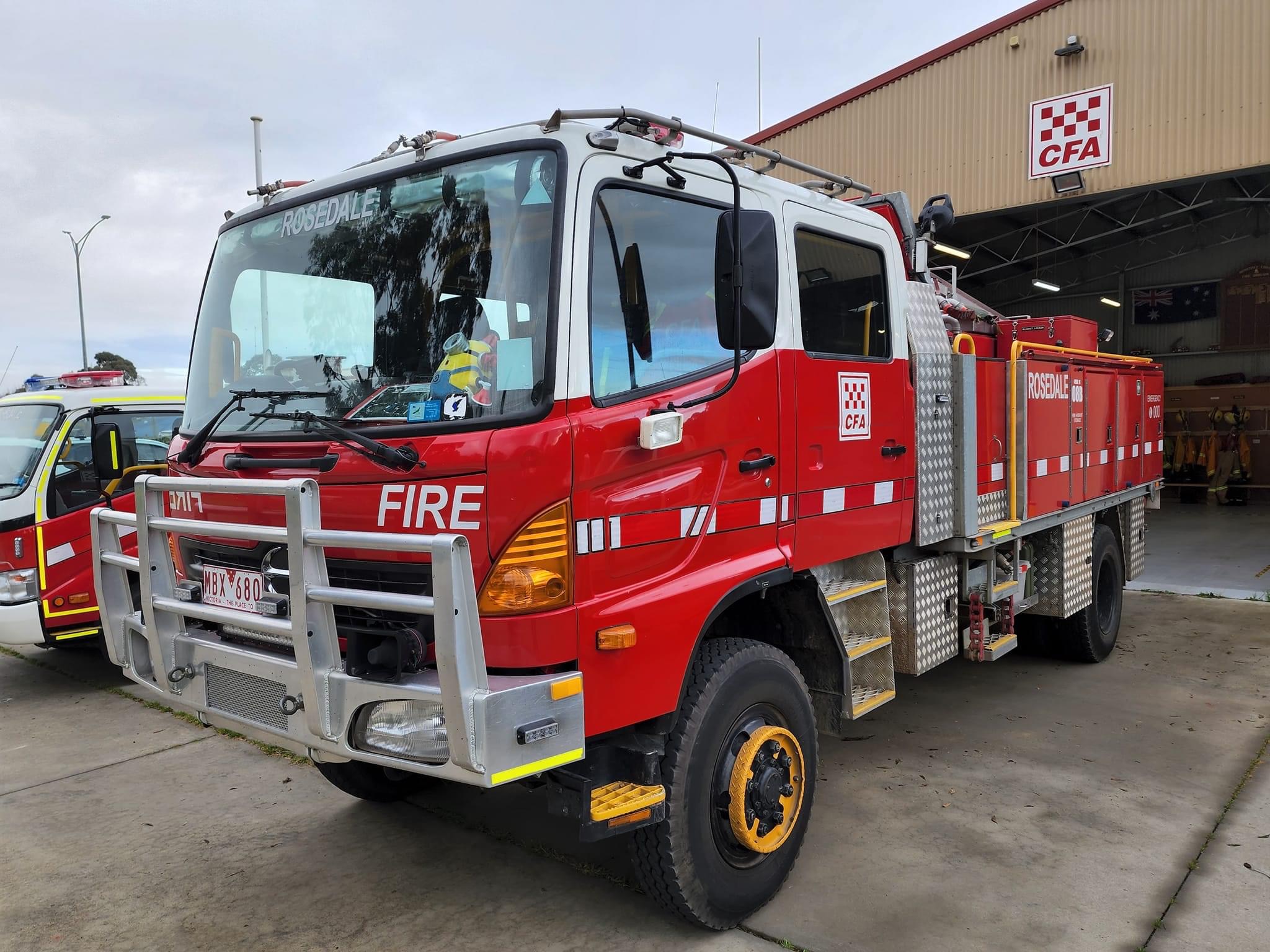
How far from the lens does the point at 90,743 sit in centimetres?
536

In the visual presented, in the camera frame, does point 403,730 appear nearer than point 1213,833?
Yes

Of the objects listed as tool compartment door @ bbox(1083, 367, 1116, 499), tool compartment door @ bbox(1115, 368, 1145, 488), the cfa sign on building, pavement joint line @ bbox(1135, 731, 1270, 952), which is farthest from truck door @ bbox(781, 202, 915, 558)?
the cfa sign on building

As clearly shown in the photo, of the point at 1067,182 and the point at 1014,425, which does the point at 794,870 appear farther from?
the point at 1067,182

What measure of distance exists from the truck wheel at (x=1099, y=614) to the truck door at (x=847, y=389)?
114 inches

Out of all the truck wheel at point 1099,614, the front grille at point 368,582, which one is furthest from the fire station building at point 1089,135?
the front grille at point 368,582

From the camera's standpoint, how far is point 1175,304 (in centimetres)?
2038

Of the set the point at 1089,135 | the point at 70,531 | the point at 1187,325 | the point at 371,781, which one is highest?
the point at 1089,135

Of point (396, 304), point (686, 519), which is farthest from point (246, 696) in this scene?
point (686, 519)

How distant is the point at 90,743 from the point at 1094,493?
6.50m

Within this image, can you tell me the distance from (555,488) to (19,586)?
5398 millimetres

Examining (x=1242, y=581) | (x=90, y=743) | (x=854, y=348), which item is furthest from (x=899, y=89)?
(x=90, y=743)

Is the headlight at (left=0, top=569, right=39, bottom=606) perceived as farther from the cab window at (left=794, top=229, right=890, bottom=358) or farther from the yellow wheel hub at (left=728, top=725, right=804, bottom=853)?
the cab window at (left=794, top=229, right=890, bottom=358)

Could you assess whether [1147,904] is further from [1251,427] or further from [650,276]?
[1251,427]

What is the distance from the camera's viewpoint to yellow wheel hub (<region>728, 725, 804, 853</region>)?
3.05 m
